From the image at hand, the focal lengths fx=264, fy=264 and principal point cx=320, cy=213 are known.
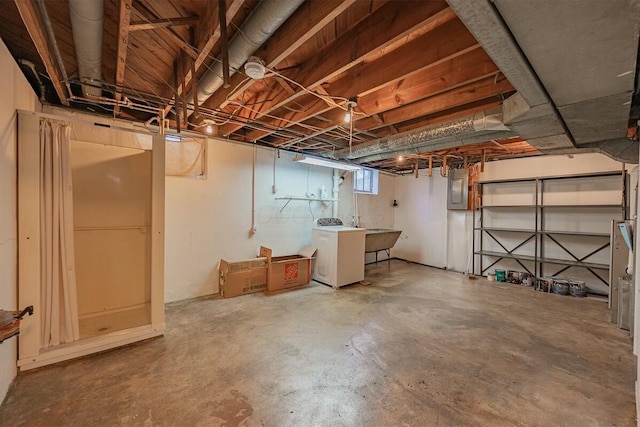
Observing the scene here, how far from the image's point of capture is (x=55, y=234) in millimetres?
2133

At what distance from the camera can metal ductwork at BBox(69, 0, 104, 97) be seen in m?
1.38

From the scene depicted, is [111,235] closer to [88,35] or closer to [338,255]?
[88,35]

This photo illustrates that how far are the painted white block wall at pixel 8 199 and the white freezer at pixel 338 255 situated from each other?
359 centimetres

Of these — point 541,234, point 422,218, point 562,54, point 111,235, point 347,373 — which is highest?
point 562,54

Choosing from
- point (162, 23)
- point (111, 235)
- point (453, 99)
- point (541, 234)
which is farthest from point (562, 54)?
point (541, 234)

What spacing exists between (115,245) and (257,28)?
2.71 m

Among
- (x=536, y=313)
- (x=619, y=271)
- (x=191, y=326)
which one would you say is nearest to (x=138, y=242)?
(x=191, y=326)

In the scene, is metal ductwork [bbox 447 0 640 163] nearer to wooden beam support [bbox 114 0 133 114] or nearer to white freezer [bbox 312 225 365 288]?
wooden beam support [bbox 114 0 133 114]

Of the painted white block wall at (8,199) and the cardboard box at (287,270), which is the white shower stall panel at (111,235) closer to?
the painted white block wall at (8,199)

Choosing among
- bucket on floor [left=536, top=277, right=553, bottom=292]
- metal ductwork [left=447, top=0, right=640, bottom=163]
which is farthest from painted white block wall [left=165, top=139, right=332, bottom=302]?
bucket on floor [left=536, top=277, right=553, bottom=292]

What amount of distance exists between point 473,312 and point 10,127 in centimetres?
494

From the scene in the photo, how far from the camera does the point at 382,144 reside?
3875 millimetres

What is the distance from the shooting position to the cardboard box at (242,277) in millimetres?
3924

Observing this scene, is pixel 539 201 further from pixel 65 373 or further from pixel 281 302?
pixel 65 373
